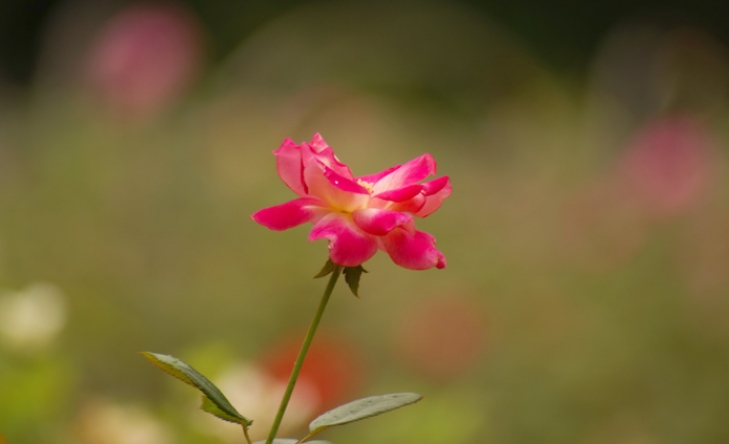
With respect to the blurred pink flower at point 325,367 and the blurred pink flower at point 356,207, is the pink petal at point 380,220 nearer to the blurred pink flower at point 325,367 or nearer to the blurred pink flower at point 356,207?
the blurred pink flower at point 356,207

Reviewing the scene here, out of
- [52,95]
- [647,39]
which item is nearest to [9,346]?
[52,95]

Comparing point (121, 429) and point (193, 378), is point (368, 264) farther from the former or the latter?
point (193, 378)

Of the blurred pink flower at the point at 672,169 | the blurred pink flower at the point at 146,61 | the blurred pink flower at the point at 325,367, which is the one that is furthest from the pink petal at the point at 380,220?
the blurred pink flower at the point at 146,61

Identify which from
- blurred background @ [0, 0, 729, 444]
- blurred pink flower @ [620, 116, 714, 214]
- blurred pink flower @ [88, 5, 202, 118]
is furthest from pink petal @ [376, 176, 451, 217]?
blurred pink flower @ [88, 5, 202, 118]

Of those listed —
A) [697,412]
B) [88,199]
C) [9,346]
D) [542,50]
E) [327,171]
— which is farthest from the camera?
[542,50]

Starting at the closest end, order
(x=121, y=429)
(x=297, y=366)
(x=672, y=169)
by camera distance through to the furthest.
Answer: (x=297, y=366), (x=121, y=429), (x=672, y=169)

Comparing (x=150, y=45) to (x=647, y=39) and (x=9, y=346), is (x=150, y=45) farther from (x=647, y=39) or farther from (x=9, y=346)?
(x=647, y=39)

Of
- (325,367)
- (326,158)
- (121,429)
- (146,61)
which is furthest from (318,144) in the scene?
(146,61)
